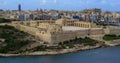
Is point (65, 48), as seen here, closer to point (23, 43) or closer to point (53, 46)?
point (53, 46)

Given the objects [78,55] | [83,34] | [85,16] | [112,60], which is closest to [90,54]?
[78,55]

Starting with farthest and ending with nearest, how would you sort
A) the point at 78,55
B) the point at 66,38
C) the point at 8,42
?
1. the point at 66,38
2. the point at 8,42
3. the point at 78,55

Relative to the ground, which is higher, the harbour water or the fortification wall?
the fortification wall

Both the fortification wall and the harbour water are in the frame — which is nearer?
the harbour water

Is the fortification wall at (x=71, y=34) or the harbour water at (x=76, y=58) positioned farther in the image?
the fortification wall at (x=71, y=34)

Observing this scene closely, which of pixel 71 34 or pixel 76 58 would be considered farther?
pixel 71 34

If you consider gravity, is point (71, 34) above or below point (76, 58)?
above

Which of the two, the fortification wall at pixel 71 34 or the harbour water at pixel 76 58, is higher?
the fortification wall at pixel 71 34

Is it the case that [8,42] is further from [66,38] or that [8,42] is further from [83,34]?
[83,34]

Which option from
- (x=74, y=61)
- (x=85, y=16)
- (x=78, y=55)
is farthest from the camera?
(x=85, y=16)

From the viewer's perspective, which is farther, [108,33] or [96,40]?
[108,33]
